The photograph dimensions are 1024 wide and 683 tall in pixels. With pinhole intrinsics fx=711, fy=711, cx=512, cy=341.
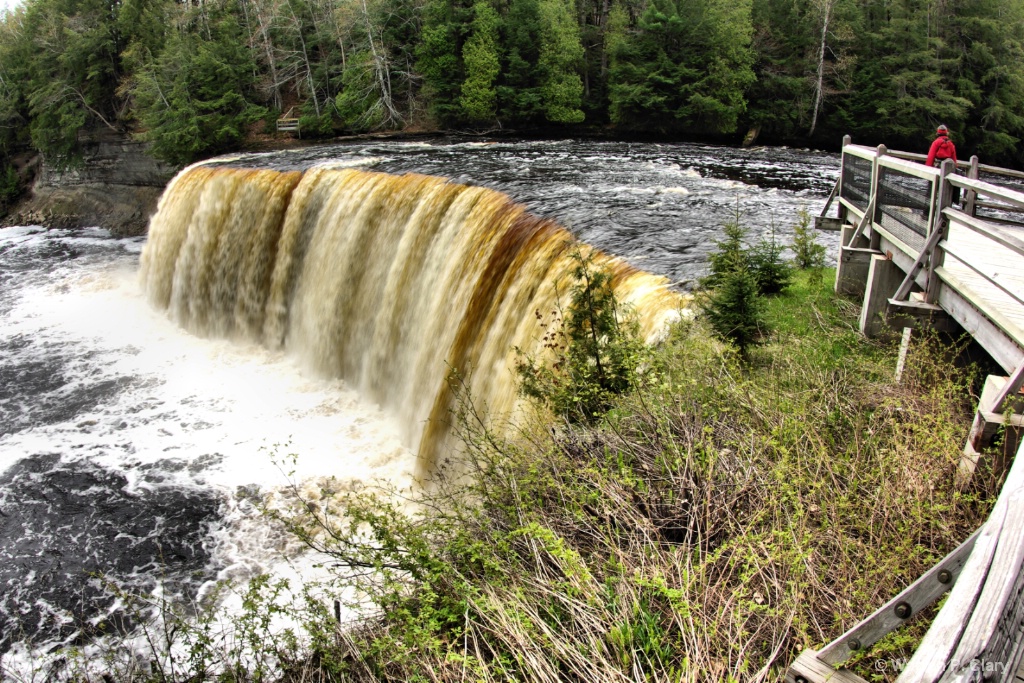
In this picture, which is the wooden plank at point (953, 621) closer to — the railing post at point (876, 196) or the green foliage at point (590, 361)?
the green foliage at point (590, 361)

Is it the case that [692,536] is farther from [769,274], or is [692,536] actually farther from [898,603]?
[769,274]

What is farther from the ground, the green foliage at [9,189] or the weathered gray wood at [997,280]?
the weathered gray wood at [997,280]

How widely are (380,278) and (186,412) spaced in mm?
4546

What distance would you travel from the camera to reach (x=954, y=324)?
638 cm

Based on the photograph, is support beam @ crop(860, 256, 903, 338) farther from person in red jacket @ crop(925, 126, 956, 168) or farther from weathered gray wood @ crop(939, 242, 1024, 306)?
person in red jacket @ crop(925, 126, 956, 168)

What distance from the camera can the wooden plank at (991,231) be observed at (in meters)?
4.95

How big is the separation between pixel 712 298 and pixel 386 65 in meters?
28.6

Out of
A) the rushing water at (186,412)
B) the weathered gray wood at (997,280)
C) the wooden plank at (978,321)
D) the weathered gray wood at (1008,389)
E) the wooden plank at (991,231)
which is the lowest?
the rushing water at (186,412)

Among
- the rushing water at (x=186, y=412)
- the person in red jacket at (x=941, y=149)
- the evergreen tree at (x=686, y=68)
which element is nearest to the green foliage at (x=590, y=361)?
the rushing water at (x=186, y=412)

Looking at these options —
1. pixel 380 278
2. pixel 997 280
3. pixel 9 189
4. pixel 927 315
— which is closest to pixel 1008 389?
pixel 997 280

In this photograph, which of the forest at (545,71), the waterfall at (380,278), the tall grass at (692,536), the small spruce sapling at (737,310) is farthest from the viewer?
the forest at (545,71)

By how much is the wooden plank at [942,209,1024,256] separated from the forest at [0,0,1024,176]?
83.7 ft

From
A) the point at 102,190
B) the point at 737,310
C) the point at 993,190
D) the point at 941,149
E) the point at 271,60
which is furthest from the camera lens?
the point at 102,190

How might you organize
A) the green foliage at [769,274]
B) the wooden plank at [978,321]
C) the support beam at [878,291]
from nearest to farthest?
the wooden plank at [978,321]
the support beam at [878,291]
the green foliage at [769,274]
